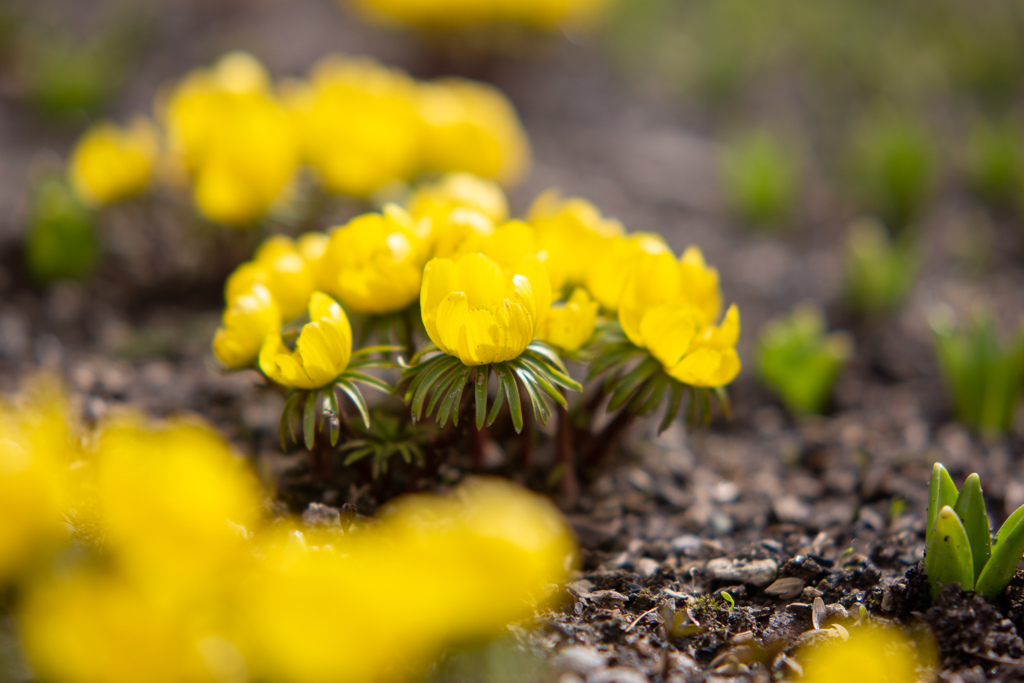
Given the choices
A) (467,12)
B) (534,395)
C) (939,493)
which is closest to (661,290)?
(534,395)

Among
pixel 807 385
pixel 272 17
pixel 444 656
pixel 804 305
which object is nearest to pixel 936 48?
pixel 804 305

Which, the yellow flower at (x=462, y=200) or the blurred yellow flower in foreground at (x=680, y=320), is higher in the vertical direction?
the yellow flower at (x=462, y=200)

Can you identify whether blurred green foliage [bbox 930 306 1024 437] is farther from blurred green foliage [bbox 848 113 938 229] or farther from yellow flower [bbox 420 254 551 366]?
yellow flower [bbox 420 254 551 366]

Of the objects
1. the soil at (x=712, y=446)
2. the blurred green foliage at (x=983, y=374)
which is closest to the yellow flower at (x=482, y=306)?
the soil at (x=712, y=446)

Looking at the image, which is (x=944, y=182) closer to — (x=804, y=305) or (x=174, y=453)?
(x=804, y=305)

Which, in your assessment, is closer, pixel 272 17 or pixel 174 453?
pixel 174 453

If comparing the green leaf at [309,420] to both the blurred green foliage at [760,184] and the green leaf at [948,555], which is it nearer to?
the green leaf at [948,555]

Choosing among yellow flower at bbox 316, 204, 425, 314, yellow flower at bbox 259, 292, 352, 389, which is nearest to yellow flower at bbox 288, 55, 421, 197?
yellow flower at bbox 316, 204, 425, 314
